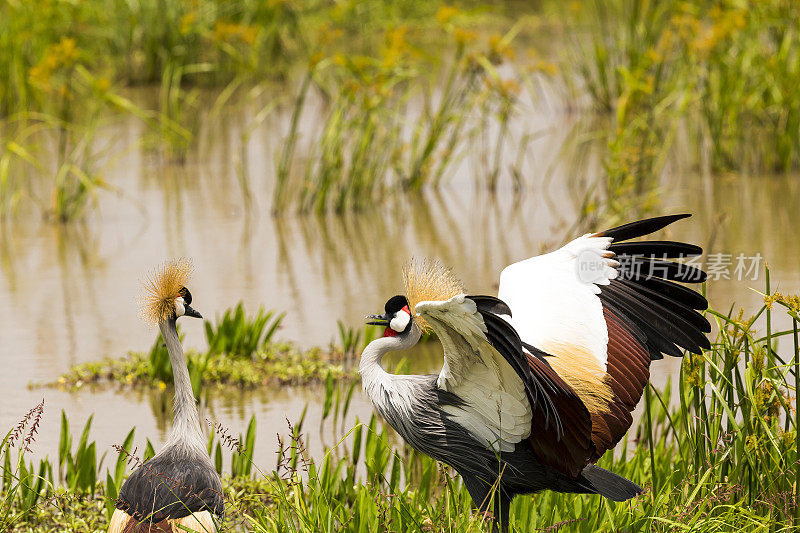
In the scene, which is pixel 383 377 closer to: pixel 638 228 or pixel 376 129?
pixel 638 228

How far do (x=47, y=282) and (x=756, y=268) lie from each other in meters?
4.29

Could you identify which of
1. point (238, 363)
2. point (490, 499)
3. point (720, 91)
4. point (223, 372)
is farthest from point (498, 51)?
point (490, 499)

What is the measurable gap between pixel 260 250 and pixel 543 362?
5.03 meters

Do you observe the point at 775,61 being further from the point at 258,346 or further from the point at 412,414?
the point at 412,414

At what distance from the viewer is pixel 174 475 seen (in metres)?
3.15

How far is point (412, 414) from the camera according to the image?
9.86 feet

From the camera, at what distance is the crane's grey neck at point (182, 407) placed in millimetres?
3219

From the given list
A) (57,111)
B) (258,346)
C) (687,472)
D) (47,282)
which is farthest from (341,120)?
(687,472)

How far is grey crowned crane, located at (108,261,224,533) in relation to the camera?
122 inches

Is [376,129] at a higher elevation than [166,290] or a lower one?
higher

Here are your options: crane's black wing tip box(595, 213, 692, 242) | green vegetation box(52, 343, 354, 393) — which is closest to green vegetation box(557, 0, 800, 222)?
green vegetation box(52, 343, 354, 393)

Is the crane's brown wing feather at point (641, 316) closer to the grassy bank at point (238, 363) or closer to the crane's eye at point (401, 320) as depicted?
the crane's eye at point (401, 320)

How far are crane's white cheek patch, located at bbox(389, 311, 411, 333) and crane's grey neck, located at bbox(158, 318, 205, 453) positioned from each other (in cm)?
61

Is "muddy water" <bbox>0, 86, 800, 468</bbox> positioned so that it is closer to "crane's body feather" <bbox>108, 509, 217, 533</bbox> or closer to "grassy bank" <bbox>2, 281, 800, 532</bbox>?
"grassy bank" <bbox>2, 281, 800, 532</bbox>
